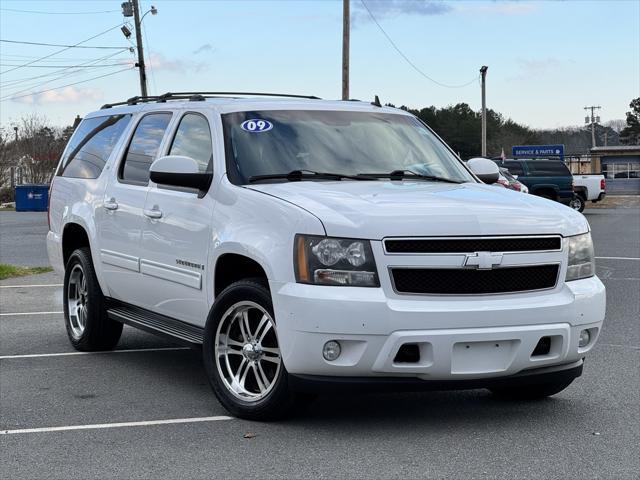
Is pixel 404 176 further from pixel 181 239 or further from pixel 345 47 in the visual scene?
pixel 345 47

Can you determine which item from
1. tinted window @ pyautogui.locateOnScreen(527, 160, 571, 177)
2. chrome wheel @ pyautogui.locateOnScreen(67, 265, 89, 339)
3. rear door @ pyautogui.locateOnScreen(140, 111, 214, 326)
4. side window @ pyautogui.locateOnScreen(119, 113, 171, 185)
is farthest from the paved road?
tinted window @ pyautogui.locateOnScreen(527, 160, 571, 177)

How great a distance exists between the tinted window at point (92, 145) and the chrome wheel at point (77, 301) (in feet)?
2.73

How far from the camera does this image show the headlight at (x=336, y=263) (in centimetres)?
496

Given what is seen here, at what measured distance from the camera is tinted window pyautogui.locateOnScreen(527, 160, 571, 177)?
33.9 m

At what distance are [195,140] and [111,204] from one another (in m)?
1.08

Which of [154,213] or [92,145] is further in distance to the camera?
[92,145]

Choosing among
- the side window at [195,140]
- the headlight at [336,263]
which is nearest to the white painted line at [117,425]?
the headlight at [336,263]

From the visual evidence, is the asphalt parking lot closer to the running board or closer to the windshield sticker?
the running board

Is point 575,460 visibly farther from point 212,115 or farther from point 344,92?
point 344,92

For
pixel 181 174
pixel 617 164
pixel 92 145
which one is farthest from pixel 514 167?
pixel 617 164

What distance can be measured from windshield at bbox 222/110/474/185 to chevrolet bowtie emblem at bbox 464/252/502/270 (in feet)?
4.50

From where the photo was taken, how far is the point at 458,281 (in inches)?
198

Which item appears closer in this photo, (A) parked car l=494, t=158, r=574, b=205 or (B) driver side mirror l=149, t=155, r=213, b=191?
(B) driver side mirror l=149, t=155, r=213, b=191

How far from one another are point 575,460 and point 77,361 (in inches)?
167
